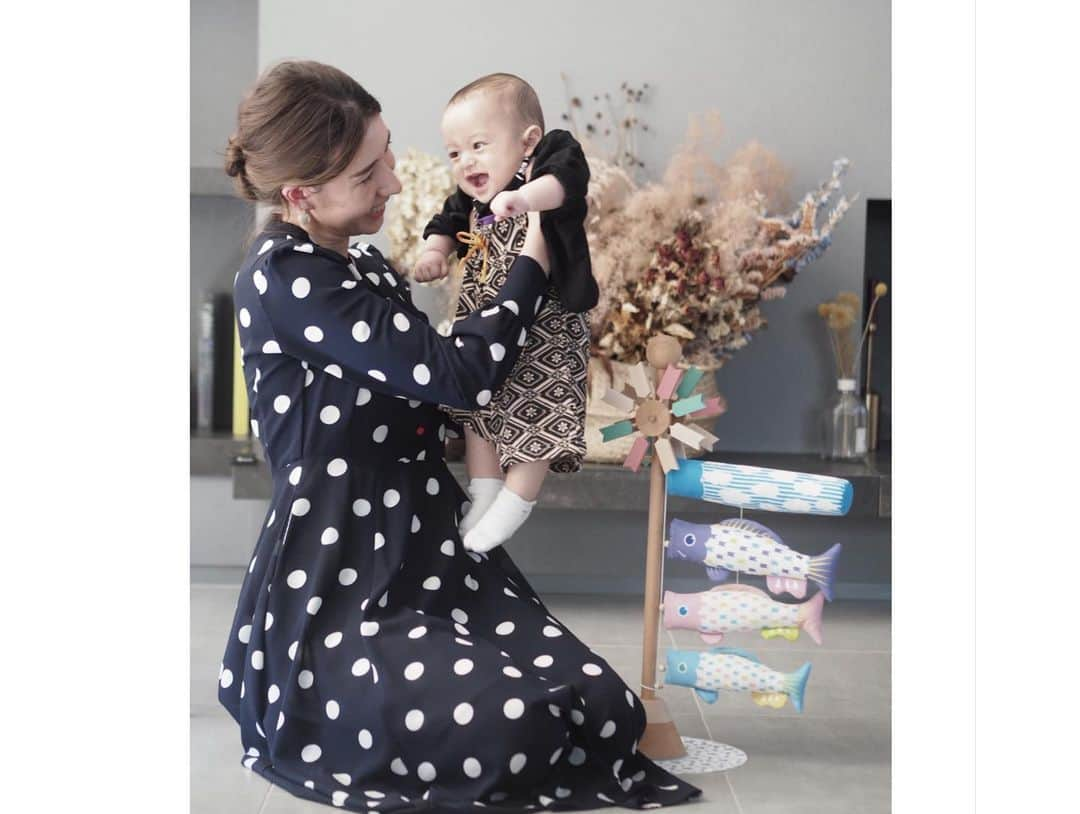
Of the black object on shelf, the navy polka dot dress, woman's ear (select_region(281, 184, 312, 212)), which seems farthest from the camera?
the black object on shelf

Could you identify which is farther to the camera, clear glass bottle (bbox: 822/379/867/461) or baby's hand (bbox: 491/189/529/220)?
clear glass bottle (bbox: 822/379/867/461)

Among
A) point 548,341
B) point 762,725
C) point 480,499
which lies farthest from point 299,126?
point 762,725

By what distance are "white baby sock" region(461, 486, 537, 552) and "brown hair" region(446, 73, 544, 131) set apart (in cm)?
62

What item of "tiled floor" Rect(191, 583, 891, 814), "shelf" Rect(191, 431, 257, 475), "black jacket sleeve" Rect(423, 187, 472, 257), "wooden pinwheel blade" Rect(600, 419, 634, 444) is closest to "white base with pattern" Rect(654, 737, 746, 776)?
"tiled floor" Rect(191, 583, 891, 814)

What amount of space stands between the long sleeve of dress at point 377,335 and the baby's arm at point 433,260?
0.23m

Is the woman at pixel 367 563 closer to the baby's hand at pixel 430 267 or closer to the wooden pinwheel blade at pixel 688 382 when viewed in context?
the baby's hand at pixel 430 267

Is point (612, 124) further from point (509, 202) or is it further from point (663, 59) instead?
point (509, 202)

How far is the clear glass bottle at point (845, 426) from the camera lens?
3.69m

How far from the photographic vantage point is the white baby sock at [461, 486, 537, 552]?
2092mm

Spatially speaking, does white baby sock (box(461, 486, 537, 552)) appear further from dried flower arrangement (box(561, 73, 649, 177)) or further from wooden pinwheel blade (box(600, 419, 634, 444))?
dried flower arrangement (box(561, 73, 649, 177))

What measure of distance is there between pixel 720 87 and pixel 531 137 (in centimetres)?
189

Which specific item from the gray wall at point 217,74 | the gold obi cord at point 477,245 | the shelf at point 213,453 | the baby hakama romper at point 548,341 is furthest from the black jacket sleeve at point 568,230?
the gray wall at point 217,74

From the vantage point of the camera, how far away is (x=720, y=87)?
3799 millimetres
